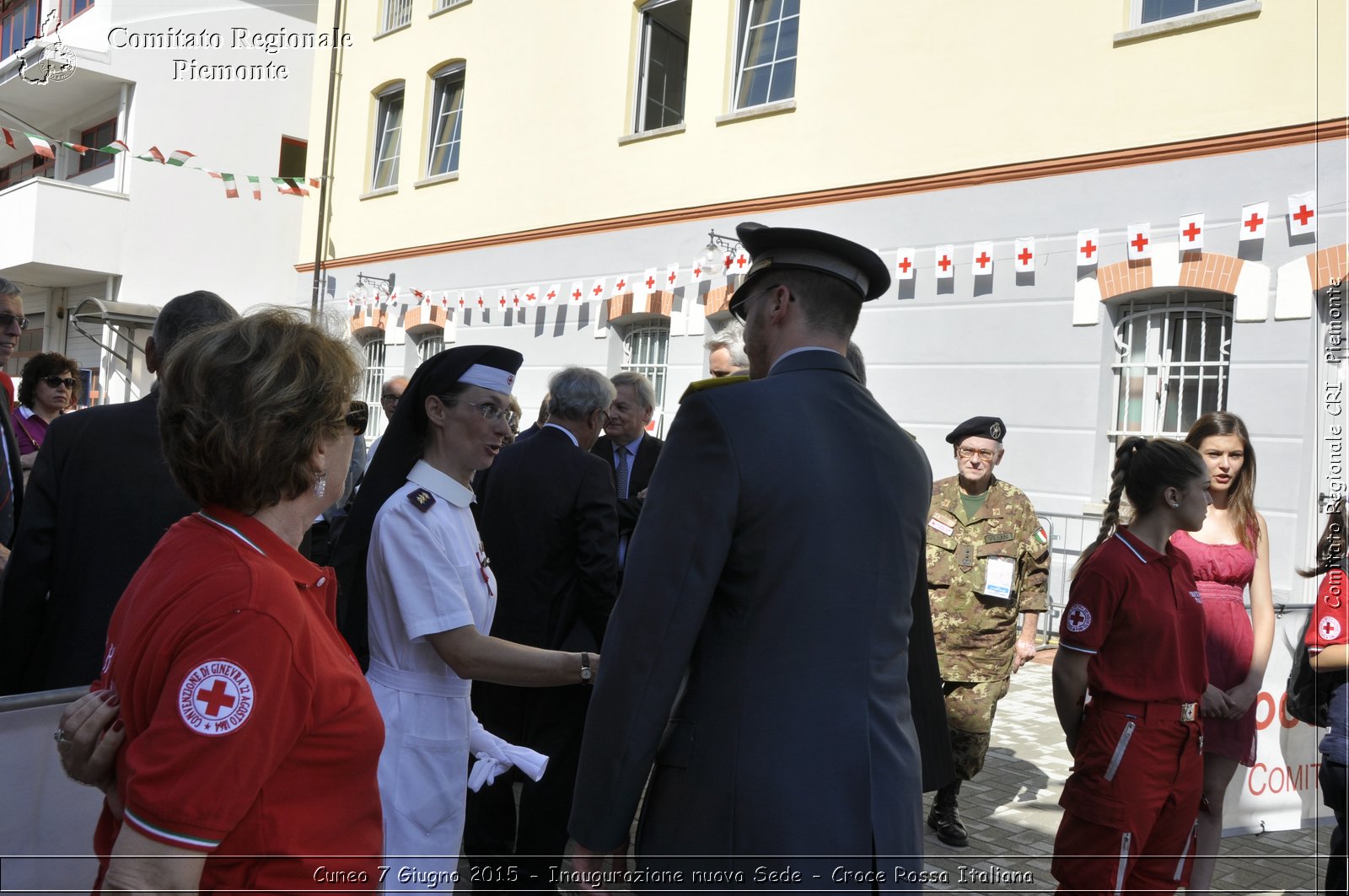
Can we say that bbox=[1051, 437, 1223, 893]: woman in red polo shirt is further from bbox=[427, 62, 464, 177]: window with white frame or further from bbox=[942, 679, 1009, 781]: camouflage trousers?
bbox=[427, 62, 464, 177]: window with white frame

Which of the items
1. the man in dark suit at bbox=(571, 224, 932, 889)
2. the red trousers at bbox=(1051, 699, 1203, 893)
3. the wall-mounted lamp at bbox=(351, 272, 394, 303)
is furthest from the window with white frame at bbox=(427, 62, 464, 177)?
the man in dark suit at bbox=(571, 224, 932, 889)

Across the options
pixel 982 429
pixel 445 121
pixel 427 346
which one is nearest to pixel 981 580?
pixel 982 429

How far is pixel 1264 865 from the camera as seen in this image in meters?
4.83

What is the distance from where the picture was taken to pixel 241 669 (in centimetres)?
135

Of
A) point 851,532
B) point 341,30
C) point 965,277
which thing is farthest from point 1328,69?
point 341,30

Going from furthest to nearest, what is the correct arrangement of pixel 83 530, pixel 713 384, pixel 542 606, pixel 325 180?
pixel 325 180
pixel 542 606
pixel 83 530
pixel 713 384

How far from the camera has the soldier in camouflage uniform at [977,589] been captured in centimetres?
509

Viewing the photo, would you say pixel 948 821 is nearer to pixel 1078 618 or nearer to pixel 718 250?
pixel 1078 618

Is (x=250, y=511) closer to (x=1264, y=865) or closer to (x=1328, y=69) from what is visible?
(x=1264, y=865)

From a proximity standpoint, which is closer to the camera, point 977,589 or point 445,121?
point 977,589

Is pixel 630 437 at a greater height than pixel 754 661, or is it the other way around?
pixel 630 437

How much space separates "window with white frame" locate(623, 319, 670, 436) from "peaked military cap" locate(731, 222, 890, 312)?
9.93m

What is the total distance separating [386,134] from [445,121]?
1.68 m

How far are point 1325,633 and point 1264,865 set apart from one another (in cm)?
211
